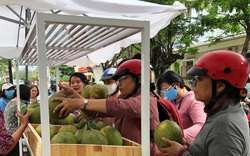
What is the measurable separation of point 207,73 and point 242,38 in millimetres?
12986

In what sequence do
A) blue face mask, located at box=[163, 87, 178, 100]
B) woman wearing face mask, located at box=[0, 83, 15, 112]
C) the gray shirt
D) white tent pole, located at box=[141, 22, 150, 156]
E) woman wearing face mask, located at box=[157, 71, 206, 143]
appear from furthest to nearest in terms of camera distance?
woman wearing face mask, located at box=[0, 83, 15, 112] < blue face mask, located at box=[163, 87, 178, 100] < woman wearing face mask, located at box=[157, 71, 206, 143] < white tent pole, located at box=[141, 22, 150, 156] < the gray shirt

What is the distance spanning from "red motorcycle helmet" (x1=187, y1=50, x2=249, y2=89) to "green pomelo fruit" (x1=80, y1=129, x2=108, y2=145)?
2.47 ft

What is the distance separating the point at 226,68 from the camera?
66.4 inches

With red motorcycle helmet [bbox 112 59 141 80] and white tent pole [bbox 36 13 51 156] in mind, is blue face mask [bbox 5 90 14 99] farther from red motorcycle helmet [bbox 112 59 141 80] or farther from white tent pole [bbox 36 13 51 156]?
white tent pole [bbox 36 13 51 156]

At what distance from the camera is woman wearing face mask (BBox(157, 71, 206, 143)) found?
274cm

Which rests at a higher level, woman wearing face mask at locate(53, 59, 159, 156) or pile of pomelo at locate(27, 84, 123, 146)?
woman wearing face mask at locate(53, 59, 159, 156)

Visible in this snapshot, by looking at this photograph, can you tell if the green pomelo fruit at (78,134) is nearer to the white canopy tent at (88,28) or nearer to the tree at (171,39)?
the white canopy tent at (88,28)

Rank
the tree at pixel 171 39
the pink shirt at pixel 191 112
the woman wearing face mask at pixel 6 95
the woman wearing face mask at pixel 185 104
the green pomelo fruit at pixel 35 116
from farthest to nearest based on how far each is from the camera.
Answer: the tree at pixel 171 39 → the woman wearing face mask at pixel 6 95 → the pink shirt at pixel 191 112 → the woman wearing face mask at pixel 185 104 → the green pomelo fruit at pixel 35 116

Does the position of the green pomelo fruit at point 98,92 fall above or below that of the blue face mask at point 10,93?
above

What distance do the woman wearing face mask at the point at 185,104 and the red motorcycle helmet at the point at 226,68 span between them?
106cm

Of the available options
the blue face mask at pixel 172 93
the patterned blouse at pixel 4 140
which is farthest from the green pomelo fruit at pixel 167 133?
→ the blue face mask at pixel 172 93

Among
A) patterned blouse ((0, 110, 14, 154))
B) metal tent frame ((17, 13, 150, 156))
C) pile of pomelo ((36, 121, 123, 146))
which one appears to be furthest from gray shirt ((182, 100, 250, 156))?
patterned blouse ((0, 110, 14, 154))

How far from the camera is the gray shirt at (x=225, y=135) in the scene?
1478 mm

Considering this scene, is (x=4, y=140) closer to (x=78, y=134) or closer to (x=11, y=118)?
(x=78, y=134)
